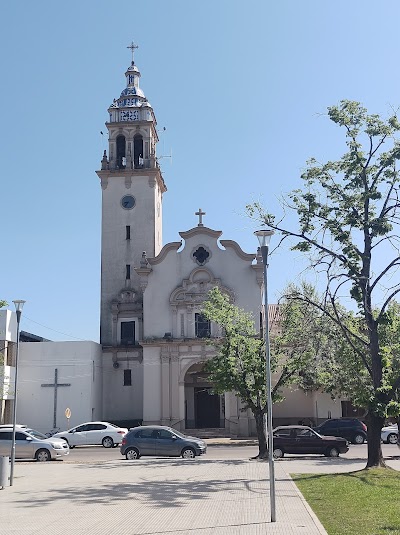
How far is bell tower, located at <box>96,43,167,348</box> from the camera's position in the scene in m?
49.4

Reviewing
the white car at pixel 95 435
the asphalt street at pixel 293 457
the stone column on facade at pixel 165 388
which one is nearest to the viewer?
the asphalt street at pixel 293 457

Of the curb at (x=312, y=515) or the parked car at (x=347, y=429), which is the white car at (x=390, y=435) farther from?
the curb at (x=312, y=515)

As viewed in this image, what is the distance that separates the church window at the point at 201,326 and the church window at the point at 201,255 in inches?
158

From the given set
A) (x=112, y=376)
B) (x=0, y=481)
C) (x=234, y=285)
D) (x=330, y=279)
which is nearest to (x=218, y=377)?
(x=330, y=279)

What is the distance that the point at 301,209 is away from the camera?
2277cm

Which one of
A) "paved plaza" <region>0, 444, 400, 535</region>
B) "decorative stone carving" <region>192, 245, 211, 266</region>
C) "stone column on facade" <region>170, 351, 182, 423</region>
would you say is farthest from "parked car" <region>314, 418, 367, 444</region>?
"decorative stone carving" <region>192, 245, 211, 266</region>

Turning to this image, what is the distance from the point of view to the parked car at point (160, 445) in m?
27.4

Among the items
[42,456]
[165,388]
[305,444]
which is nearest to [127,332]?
[165,388]

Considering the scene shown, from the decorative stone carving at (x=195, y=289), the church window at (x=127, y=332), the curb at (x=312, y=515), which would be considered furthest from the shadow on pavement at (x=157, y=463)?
the church window at (x=127, y=332)

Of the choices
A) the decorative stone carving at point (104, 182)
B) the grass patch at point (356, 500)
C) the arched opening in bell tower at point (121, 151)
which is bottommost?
the grass patch at point (356, 500)

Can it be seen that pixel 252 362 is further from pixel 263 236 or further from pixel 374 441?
pixel 263 236

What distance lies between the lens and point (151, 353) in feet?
148

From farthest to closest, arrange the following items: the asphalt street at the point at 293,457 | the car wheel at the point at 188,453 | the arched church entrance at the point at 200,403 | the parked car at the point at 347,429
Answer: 1. the arched church entrance at the point at 200,403
2. the parked car at the point at 347,429
3. the car wheel at the point at 188,453
4. the asphalt street at the point at 293,457

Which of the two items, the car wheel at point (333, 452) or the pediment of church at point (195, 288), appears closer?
the car wheel at point (333, 452)
